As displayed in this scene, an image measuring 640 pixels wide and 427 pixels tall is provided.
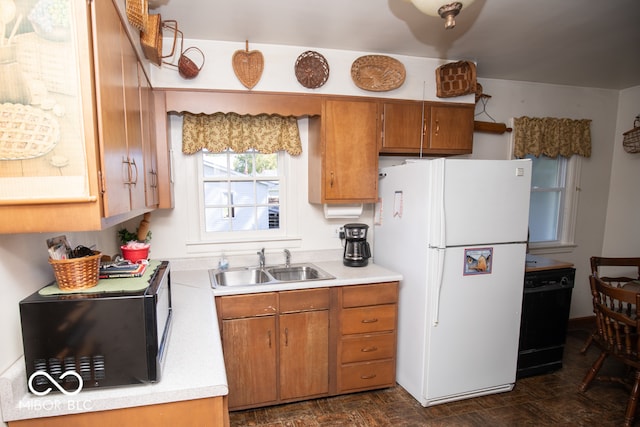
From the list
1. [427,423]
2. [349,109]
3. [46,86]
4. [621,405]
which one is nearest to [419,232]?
[349,109]

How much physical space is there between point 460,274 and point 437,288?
7.9 inches

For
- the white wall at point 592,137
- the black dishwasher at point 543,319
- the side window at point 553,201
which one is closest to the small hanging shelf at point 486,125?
the white wall at point 592,137

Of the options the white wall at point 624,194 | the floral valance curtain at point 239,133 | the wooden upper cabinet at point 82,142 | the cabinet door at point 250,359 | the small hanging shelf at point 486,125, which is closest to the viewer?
the wooden upper cabinet at point 82,142

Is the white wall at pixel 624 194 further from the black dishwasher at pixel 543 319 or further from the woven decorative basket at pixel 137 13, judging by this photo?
the woven decorative basket at pixel 137 13

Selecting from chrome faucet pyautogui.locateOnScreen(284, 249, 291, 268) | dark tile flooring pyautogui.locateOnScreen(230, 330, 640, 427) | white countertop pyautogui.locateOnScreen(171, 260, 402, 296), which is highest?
chrome faucet pyautogui.locateOnScreen(284, 249, 291, 268)

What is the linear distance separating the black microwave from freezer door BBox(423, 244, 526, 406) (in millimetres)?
1759

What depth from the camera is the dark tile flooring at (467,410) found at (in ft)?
7.14

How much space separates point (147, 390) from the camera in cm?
105

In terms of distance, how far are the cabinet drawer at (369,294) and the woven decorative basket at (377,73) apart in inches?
59.9

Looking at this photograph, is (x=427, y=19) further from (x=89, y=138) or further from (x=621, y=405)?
(x=621, y=405)

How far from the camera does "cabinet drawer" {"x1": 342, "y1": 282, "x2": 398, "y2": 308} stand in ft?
7.70

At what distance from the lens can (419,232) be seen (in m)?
2.28

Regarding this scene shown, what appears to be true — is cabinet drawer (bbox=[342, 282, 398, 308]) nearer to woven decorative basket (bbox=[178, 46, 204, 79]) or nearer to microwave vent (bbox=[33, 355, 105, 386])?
microwave vent (bbox=[33, 355, 105, 386])

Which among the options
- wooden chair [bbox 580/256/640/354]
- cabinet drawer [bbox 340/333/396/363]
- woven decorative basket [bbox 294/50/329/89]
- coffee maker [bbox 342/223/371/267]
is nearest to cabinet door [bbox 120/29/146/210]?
woven decorative basket [bbox 294/50/329/89]
